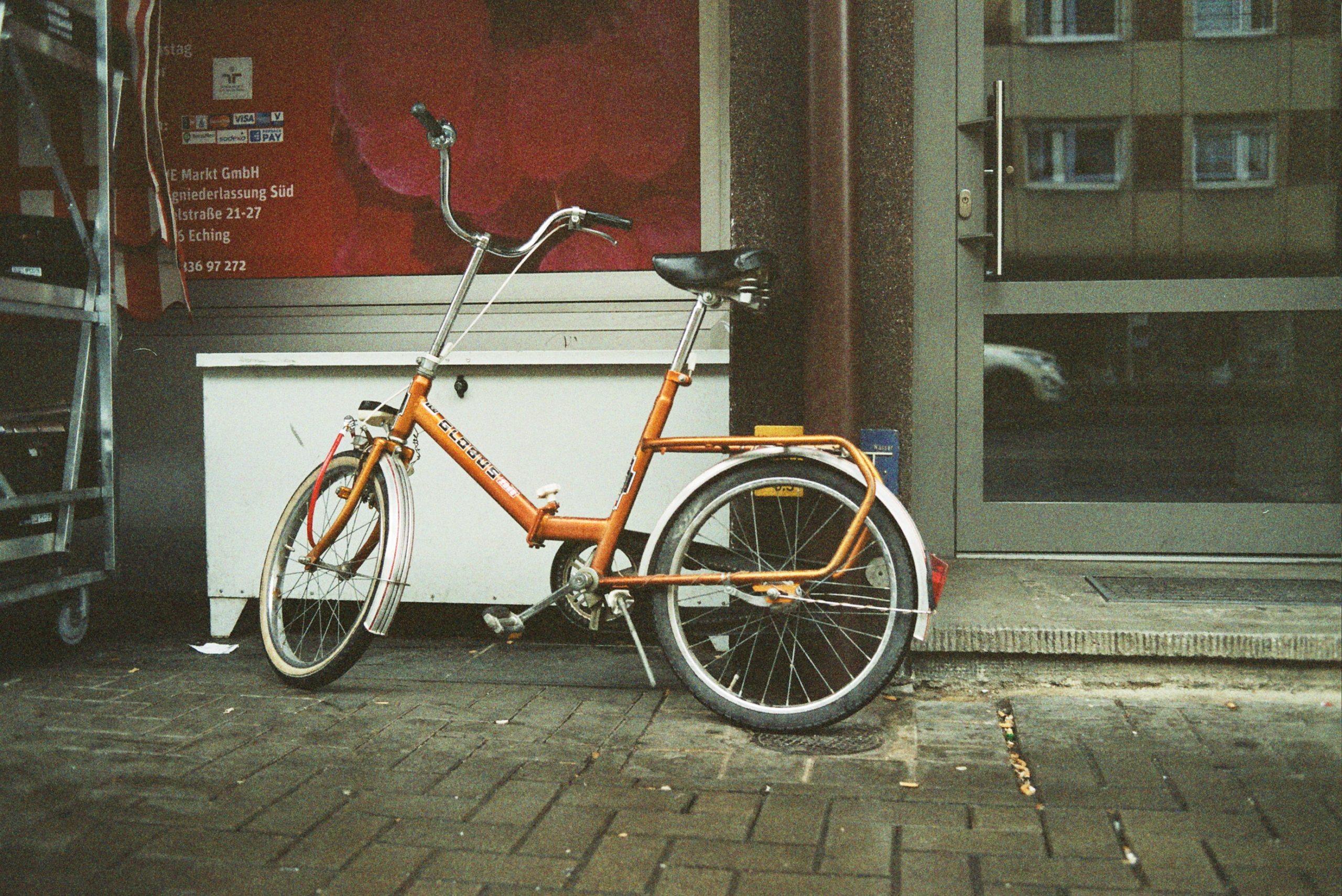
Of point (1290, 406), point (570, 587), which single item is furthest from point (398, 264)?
point (1290, 406)

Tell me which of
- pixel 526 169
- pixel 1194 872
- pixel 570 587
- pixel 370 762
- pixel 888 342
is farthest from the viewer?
pixel 526 169

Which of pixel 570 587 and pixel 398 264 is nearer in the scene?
pixel 570 587

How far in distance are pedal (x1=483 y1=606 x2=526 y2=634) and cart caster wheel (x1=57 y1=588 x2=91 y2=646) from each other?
65.2 inches

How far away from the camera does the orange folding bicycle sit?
337 centimetres

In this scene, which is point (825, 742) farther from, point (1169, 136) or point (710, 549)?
point (1169, 136)

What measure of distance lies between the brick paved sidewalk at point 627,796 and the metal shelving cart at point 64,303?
0.43 meters

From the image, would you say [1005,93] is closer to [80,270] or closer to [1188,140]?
[1188,140]

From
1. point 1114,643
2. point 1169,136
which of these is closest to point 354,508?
point 1114,643

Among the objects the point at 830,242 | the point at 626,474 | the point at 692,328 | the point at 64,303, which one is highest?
the point at 830,242

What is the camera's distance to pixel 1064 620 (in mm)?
3623

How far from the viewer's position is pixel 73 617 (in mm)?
4336

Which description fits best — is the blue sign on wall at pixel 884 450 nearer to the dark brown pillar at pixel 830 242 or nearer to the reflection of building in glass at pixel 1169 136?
the dark brown pillar at pixel 830 242

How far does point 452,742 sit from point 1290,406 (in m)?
3.01

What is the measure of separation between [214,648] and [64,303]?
130 cm
